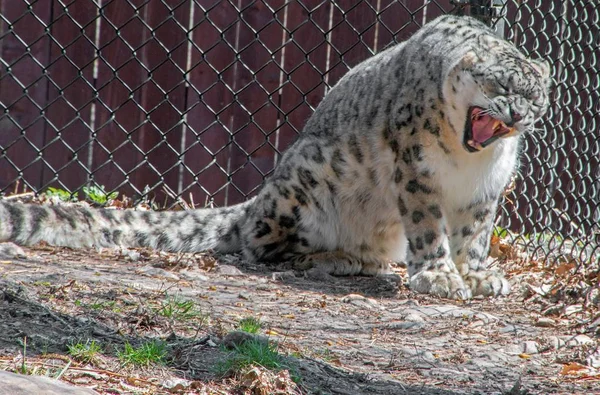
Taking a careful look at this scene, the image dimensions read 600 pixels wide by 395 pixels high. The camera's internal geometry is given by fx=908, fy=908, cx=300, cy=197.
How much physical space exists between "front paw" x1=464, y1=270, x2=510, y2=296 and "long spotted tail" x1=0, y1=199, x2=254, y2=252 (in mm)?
1603

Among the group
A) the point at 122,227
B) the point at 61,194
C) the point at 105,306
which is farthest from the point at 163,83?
the point at 105,306

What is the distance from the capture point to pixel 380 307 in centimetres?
496

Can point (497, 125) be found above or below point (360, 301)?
above

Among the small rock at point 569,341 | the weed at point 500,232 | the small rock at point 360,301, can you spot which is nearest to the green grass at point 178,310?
the small rock at point 360,301

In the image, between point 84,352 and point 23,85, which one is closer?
point 84,352

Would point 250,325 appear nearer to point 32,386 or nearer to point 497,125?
point 32,386

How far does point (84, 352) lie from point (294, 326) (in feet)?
4.48

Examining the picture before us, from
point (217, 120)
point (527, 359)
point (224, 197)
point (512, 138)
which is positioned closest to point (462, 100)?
point (512, 138)

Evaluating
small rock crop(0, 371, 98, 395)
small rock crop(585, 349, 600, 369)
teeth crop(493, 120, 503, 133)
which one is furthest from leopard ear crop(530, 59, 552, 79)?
small rock crop(0, 371, 98, 395)

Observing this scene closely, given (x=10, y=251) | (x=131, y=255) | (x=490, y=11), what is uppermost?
(x=490, y=11)

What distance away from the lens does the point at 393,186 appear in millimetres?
5719

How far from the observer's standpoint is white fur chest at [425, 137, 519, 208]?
5.50 meters

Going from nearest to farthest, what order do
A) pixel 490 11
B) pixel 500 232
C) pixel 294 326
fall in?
pixel 294 326, pixel 490 11, pixel 500 232

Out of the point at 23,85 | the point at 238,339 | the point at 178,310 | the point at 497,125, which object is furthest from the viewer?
the point at 23,85
